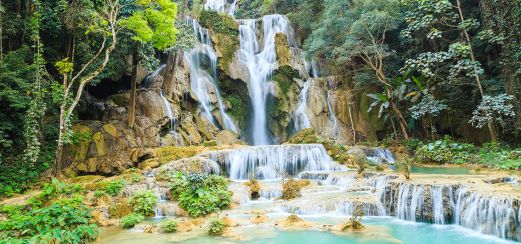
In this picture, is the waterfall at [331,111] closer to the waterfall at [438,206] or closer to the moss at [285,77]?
the moss at [285,77]

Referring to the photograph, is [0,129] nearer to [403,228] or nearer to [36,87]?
[36,87]

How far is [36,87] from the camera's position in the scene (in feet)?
39.9

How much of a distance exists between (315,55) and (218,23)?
7395 millimetres

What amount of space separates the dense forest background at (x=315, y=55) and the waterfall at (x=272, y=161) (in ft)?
19.6

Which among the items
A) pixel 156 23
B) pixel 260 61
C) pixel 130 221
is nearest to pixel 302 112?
pixel 260 61

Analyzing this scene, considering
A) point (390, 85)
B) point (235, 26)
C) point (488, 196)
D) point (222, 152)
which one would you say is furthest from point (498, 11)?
point (235, 26)

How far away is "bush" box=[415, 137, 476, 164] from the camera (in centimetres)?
1493

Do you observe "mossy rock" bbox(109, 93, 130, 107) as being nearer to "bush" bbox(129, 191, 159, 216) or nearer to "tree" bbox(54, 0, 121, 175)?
"tree" bbox(54, 0, 121, 175)

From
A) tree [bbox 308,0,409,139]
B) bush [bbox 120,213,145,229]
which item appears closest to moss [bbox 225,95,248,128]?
tree [bbox 308,0,409,139]

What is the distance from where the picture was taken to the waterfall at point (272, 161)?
14641 mm

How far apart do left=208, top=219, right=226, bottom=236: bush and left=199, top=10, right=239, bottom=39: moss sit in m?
19.4

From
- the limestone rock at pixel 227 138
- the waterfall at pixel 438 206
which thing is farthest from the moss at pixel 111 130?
the waterfall at pixel 438 206

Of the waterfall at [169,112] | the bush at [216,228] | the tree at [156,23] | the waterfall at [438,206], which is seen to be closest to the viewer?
the bush at [216,228]

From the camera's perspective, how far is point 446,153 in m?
15.4
